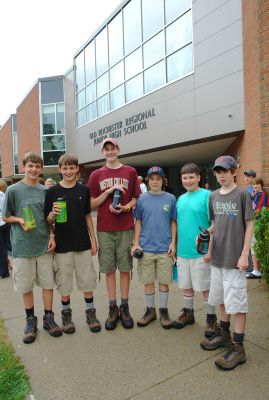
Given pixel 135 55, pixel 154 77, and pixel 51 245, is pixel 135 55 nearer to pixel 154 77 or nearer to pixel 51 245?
pixel 154 77

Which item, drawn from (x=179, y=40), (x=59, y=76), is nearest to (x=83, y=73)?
(x=59, y=76)

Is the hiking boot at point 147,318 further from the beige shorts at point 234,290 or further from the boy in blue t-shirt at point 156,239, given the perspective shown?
the beige shorts at point 234,290

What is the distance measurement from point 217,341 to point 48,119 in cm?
2593

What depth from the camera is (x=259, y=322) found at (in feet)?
11.8

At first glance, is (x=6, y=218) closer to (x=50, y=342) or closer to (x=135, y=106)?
(x=50, y=342)

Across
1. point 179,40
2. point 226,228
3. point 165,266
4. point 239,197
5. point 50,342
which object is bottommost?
point 50,342

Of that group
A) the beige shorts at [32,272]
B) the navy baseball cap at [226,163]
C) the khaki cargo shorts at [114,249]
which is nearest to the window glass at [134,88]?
the khaki cargo shorts at [114,249]

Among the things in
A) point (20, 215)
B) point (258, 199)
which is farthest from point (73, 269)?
point (258, 199)

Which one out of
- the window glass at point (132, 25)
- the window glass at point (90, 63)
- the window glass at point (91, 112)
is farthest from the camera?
the window glass at point (91, 112)

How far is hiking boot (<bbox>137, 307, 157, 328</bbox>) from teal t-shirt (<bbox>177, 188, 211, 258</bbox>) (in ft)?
2.57

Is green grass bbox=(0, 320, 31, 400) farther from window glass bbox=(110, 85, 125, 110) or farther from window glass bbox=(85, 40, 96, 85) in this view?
window glass bbox=(85, 40, 96, 85)

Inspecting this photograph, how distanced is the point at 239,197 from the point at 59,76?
83.6ft

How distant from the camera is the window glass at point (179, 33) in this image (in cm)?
1241

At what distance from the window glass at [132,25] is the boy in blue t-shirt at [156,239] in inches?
538
